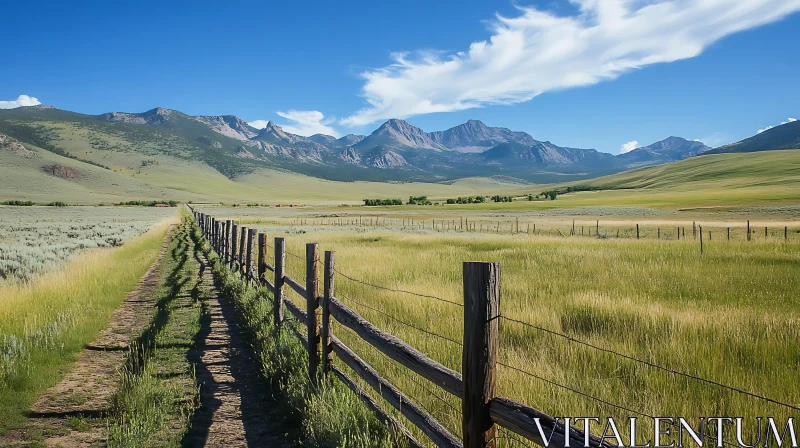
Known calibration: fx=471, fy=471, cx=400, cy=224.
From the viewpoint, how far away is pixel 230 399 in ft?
20.1

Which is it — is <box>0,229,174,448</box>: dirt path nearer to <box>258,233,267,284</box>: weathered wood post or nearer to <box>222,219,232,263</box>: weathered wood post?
<box>258,233,267,284</box>: weathered wood post

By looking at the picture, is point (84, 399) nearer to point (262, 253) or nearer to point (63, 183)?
point (262, 253)

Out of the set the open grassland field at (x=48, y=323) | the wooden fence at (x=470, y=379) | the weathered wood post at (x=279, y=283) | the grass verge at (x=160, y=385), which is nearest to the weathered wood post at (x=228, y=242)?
the open grassland field at (x=48, y=323)

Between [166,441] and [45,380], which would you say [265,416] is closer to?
[166,441]

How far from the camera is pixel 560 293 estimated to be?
1060 cm

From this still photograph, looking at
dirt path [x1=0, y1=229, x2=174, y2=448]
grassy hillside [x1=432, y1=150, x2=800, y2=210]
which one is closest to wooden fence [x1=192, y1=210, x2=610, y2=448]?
dirt path [x1=0, y1=229, x2=174, y2=448]

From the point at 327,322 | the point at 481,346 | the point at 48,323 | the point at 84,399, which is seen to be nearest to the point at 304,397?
the point at 327,322

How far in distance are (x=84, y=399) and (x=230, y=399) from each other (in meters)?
1.80

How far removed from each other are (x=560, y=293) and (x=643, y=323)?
10.7ft

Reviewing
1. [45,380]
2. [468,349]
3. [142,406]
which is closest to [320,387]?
[142,406]

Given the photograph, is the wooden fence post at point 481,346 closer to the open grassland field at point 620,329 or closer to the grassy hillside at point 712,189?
the open grassland field at point 620,329

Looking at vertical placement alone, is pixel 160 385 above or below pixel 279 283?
below

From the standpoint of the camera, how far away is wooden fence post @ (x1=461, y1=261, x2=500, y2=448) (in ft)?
10.2

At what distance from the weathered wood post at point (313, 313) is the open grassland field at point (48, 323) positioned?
3304 millimetres
